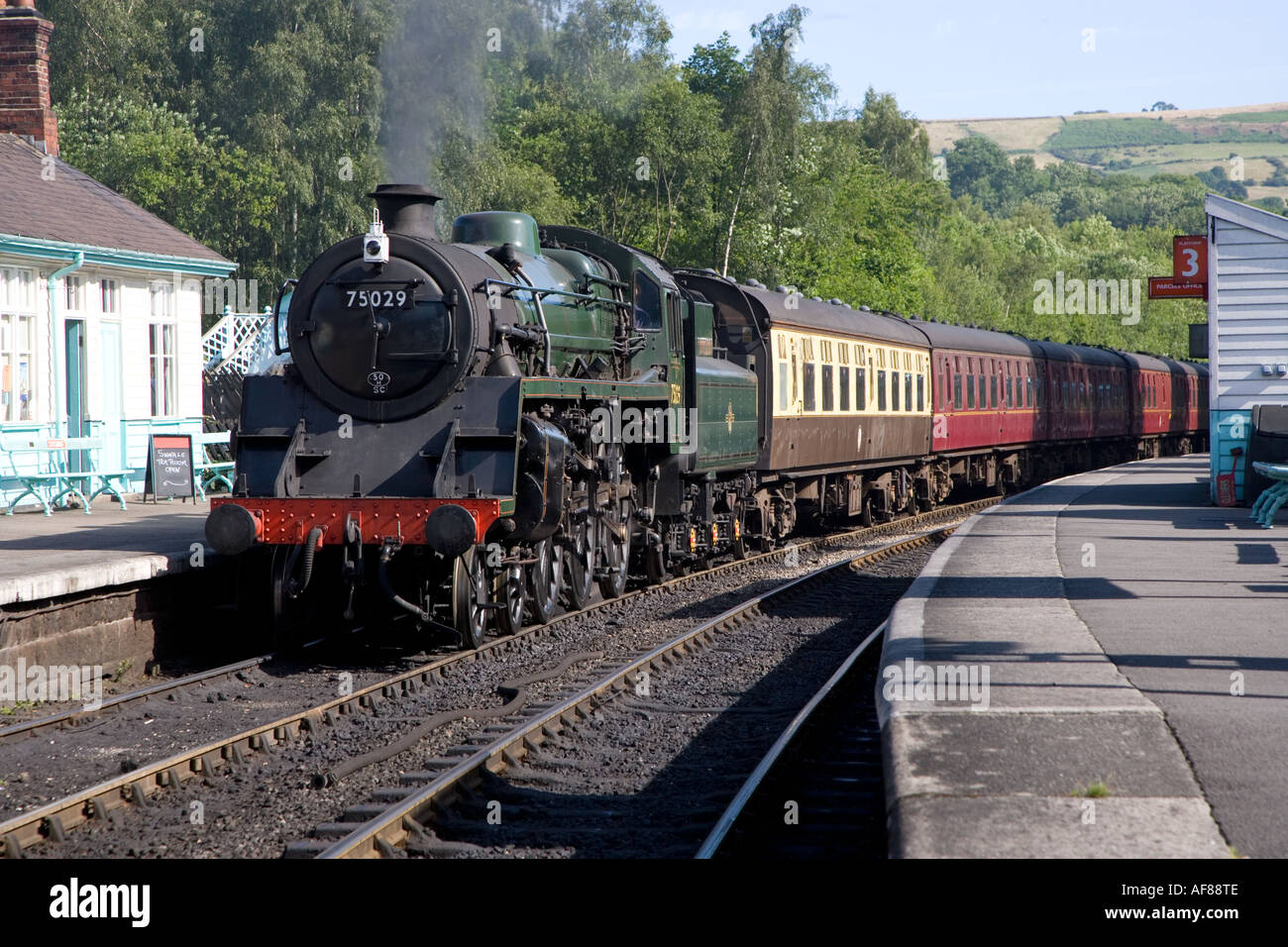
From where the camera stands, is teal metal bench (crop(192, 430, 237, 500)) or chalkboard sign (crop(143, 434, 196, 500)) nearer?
chalkboard sign (crop(143, 434, 196, 500))

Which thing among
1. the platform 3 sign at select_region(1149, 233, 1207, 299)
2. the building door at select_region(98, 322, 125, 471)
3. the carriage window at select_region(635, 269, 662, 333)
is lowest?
the building door at select_region(98, 322, 125, 471)

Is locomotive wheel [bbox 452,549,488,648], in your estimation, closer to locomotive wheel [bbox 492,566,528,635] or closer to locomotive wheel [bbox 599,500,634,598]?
locomotive wheel [bbox 492,566,528,635]

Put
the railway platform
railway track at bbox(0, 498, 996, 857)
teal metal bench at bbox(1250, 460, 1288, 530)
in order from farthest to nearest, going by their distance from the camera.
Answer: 1. teal metal bench at bbox(1250, 460, 1288, 530)
2. railway track at bbox(0, 498, 996, 857)
3. the railway platform

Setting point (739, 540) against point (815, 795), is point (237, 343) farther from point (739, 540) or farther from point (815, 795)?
point (815, 795)

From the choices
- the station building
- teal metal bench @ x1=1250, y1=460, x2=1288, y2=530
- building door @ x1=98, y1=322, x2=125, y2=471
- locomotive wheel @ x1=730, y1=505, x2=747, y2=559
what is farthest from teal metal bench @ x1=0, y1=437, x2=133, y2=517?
teal metal bench @ x1=1250, y1=460, x2=1288, y2=530

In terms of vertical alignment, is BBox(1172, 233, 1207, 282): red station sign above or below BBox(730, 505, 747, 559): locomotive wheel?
above

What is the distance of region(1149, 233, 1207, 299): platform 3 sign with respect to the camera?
29.1m

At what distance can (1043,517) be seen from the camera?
18.8 metres

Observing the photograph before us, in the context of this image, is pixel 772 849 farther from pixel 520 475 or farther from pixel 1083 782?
pixel 520 475

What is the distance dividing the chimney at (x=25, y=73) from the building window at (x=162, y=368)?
3.26 meters

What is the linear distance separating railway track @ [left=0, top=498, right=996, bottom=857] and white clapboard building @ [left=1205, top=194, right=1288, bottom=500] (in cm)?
1223

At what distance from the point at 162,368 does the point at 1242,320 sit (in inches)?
610

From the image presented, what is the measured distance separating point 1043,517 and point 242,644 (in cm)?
1168

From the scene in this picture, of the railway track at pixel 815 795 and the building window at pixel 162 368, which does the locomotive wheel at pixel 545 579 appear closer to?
the railway track at pixel 815 795
